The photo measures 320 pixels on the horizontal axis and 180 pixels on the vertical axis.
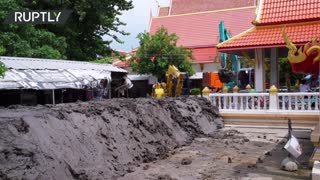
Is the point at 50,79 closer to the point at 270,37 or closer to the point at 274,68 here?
the point at 270,37

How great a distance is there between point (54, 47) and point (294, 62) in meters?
12.7

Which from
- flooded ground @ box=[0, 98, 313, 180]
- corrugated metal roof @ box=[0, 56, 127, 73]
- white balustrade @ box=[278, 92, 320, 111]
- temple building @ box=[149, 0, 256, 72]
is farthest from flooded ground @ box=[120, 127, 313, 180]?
temple building @ box=[149, 0, 256, 72]

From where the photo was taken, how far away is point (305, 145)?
10195 mm

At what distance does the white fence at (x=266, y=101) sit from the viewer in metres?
12.1

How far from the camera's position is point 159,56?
979 inches

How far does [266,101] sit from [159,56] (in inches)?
509

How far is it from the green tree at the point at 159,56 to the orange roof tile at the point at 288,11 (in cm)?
1037

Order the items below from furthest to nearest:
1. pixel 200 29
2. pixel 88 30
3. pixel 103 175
A: pixel 200 29
pixel 88 30
pixel 103 175

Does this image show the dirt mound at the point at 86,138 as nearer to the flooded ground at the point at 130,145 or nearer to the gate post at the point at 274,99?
the flooded ground at the point at 130,145

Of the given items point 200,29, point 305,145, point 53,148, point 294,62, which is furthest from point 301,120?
point 200,29

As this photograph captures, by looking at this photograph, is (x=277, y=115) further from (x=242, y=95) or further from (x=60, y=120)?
(x=60, y=120)

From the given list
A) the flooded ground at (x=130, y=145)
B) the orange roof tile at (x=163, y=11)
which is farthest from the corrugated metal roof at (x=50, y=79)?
the orange roof tile at (x=163, y=11)

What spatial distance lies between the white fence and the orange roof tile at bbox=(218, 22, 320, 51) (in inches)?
73.3

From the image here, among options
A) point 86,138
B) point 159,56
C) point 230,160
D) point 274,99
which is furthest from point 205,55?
point 86,138
